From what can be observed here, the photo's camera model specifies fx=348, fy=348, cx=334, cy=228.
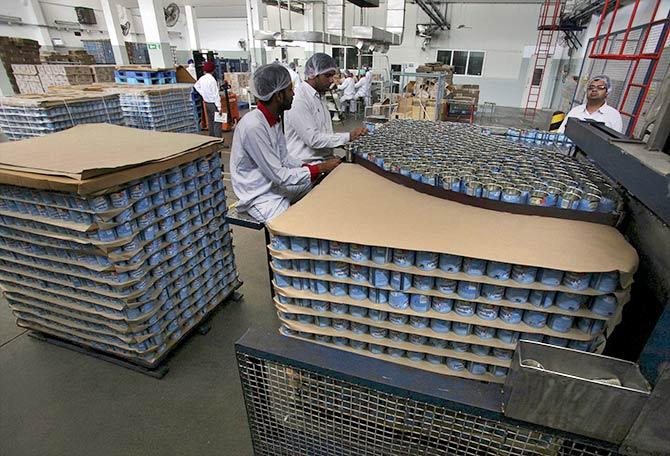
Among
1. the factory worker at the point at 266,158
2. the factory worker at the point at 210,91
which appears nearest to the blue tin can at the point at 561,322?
the factory worker at the point at 266,158

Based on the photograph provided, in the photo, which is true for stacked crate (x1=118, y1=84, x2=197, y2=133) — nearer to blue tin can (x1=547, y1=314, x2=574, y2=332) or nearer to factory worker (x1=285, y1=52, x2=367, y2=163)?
factory worker (x1=285, y1=52, x2=367, y2=163)

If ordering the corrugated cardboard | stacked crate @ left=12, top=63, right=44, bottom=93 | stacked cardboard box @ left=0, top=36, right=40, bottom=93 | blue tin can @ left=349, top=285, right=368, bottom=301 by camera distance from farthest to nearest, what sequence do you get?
1. stacked cardboard box @ left=0, top=36, right=40, bottom=93
2. stacked crate @ left=12, top=63, right=44, bottom=93
3. the corrugated cardboard
4. blue tin can @ left=349, top=285, right=368, bottom=301

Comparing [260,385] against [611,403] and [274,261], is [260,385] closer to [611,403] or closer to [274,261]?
[274,261]

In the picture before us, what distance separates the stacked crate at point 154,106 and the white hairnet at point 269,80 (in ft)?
17.0

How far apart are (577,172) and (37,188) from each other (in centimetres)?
298

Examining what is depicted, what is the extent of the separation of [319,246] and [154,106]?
22.3 ft

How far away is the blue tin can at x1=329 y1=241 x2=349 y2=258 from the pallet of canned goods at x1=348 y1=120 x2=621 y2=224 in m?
0.61

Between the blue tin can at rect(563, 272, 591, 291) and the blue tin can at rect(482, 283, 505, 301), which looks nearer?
the blue tin can at rect(563, 272, 591, 291)

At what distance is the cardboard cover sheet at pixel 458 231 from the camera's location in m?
1.17

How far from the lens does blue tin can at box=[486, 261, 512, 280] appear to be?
1249mm

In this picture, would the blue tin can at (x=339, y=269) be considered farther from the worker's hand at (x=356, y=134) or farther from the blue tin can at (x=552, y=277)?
the worker's hand at (x=356, y=134)

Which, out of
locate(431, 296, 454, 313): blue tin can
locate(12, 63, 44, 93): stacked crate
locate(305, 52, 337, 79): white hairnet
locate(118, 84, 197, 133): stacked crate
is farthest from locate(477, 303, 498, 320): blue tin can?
locate(12, 63, 44, 93): stacked crate

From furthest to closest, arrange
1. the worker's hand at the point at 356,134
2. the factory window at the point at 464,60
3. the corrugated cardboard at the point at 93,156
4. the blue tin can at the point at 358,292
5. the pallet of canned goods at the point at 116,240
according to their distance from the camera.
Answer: the factory window at the point at 464,60 < the worker's hand at the point at 356,134 < the pallet of canned goods at the point at 116,240 < the corrugated cardboard at the point at 93,156 < the blue tin can at the point at 358,292

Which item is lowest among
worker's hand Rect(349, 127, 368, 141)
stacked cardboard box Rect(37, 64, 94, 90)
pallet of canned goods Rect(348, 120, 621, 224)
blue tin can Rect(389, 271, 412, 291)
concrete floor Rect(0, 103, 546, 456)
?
concrete floor Rect(0, 103, 546, 456)
